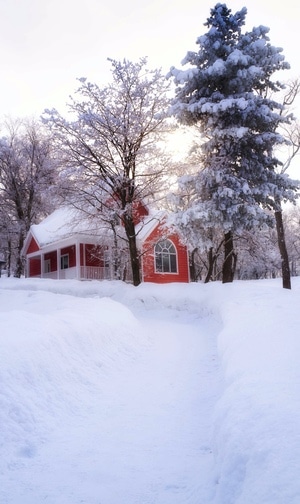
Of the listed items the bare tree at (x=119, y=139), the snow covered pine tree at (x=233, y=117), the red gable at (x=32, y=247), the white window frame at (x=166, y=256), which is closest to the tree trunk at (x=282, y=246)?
the snow covered pine tree at (x=233, y=117)

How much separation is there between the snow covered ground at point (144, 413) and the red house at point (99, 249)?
12789 millimetres

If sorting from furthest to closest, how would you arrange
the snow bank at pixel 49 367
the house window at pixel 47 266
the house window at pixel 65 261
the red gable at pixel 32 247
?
the house window at pixel 47 266 → the red gable at pixel 32 247 → the house window at pixel 65 261 → the snow bank at pixel 49 367

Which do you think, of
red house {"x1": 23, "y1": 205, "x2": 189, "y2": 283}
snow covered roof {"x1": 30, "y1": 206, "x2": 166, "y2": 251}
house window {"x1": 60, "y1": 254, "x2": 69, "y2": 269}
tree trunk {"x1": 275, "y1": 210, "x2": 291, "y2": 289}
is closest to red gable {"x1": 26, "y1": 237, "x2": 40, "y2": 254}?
red house {"x1": 23, "y1": 205, "x2": 189, "y2": 283}

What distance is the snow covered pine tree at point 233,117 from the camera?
14695 millimetres

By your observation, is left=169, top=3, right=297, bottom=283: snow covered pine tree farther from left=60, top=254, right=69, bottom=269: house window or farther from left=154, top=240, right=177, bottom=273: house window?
left=60, top=254, right=69, bottom=269: house window

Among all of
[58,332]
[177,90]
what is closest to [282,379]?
[58,332]

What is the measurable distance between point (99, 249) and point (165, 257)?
15.3 feet

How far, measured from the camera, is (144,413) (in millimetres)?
4977

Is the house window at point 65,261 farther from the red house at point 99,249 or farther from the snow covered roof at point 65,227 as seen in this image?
the snow covered roof at point 65,227

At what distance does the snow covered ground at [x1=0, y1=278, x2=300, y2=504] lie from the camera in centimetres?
285

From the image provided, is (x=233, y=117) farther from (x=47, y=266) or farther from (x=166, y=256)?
(x=47, y=266)

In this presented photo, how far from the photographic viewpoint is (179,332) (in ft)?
36.9

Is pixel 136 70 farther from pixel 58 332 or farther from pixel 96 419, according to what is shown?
pixel 96 419

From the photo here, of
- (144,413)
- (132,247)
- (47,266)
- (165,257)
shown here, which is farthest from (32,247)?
(144,413)
